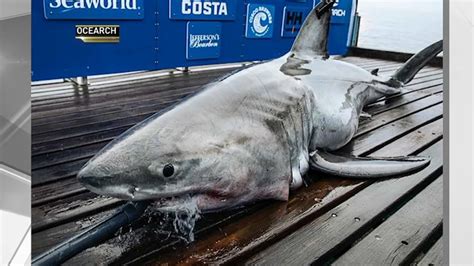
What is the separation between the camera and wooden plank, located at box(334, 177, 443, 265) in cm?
78

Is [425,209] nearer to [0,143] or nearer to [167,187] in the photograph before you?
[167,187]

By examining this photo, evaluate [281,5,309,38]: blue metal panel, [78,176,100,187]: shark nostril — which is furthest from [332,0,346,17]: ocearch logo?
[78,176,100,187]: shark nostril

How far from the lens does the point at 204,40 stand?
1.79 m

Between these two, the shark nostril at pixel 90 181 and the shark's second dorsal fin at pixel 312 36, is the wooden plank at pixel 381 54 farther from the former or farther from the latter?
the shark nostril at pixel 90 181

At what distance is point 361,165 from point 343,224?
0.27 m

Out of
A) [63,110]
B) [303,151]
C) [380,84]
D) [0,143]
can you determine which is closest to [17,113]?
[0,143]

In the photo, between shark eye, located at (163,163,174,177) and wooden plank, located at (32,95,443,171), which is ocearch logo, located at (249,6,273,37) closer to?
wooden plank, located at (32,95,443,171)

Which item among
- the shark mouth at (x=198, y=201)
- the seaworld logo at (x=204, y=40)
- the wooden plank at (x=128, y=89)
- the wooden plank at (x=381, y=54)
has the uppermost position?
the seaworld logo at (x=204, y=40)

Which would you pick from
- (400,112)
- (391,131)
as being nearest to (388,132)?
(391,131)

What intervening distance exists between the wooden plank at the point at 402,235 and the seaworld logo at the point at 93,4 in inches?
41.2

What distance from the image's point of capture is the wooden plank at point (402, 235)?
785 millimetres

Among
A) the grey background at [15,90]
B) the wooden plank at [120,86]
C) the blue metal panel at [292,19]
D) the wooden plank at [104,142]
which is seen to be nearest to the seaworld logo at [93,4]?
the wooden plank at [120,86]

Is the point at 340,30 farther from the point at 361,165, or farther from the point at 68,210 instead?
the point at 68,210

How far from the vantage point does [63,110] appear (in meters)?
1.33
